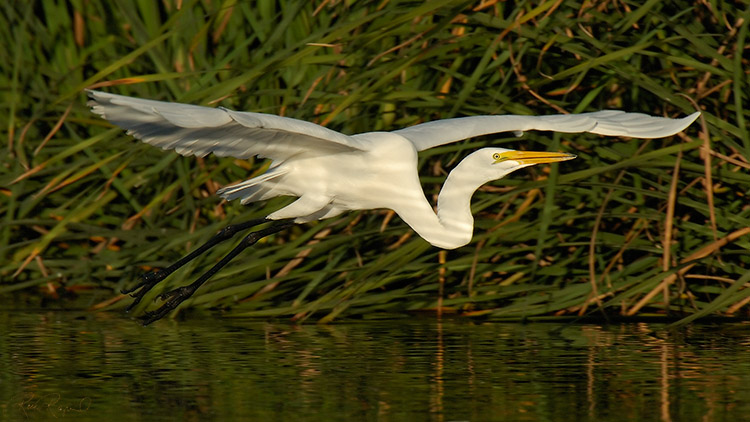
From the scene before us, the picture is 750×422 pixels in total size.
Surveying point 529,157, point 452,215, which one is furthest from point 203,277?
point 529,157

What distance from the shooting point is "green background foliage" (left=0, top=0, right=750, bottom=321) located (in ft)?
19.3

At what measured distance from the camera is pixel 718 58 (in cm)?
578

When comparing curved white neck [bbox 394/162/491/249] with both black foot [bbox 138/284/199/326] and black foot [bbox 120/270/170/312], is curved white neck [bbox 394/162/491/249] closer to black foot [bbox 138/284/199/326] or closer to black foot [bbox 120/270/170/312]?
black foot [bbox 138/284/199/326]

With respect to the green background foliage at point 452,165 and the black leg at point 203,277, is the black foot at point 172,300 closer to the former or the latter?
the black leg at point 203,277

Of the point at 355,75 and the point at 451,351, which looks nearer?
the point at 451,351

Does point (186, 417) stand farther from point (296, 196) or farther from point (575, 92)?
point (575, 92)

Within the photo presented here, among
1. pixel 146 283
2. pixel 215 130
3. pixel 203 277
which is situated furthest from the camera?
pixel 146 283

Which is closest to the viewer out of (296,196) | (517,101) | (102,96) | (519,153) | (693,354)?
(102,96)

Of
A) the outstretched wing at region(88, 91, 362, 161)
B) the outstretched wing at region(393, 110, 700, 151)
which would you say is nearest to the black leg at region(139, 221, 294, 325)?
the outstretched wing at region(88, 91, 362, 161)

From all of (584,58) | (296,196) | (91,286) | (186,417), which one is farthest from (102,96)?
(91,286)

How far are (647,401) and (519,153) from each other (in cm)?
157

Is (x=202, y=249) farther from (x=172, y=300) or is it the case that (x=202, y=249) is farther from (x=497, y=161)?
(x=497, y=161)

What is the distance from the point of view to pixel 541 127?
5.53 m

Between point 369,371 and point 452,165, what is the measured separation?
5.94 ft
